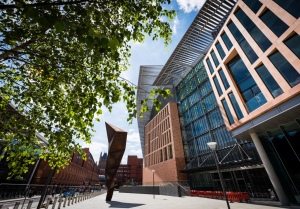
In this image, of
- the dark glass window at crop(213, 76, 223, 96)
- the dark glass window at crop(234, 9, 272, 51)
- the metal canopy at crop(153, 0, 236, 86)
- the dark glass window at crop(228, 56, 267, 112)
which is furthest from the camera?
the metal canopy at crop(153, 0, 236, 86)

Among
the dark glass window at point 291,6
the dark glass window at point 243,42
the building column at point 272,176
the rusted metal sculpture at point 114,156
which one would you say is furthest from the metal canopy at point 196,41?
the rusted metal sculpture at point 114,156

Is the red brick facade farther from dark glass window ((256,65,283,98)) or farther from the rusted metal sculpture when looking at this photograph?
dark glass window ((256,65,283,98))

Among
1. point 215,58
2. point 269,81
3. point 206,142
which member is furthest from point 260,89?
point 206,142

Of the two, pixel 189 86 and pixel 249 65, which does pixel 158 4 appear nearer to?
pixel 249 65

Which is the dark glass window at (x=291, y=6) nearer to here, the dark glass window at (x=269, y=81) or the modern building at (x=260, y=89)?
the modern building at (x=260, y=89)

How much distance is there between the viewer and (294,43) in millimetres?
9328

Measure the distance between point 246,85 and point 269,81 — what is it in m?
2.45

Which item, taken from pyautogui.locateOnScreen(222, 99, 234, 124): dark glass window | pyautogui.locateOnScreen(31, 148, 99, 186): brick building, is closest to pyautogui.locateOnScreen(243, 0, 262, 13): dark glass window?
pyautogui.locateOnScreen(222, 99, 234, 124): dark glass window

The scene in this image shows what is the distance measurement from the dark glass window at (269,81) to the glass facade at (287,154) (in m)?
2.51

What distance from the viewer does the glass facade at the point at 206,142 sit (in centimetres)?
1844

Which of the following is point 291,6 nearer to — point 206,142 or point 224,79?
point 224,79

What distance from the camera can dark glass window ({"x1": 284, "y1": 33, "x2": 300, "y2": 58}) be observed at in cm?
911

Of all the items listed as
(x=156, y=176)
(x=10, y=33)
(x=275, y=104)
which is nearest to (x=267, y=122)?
(x=275, y=104)

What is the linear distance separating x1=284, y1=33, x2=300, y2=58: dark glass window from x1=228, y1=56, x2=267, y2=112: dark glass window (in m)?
3.43
